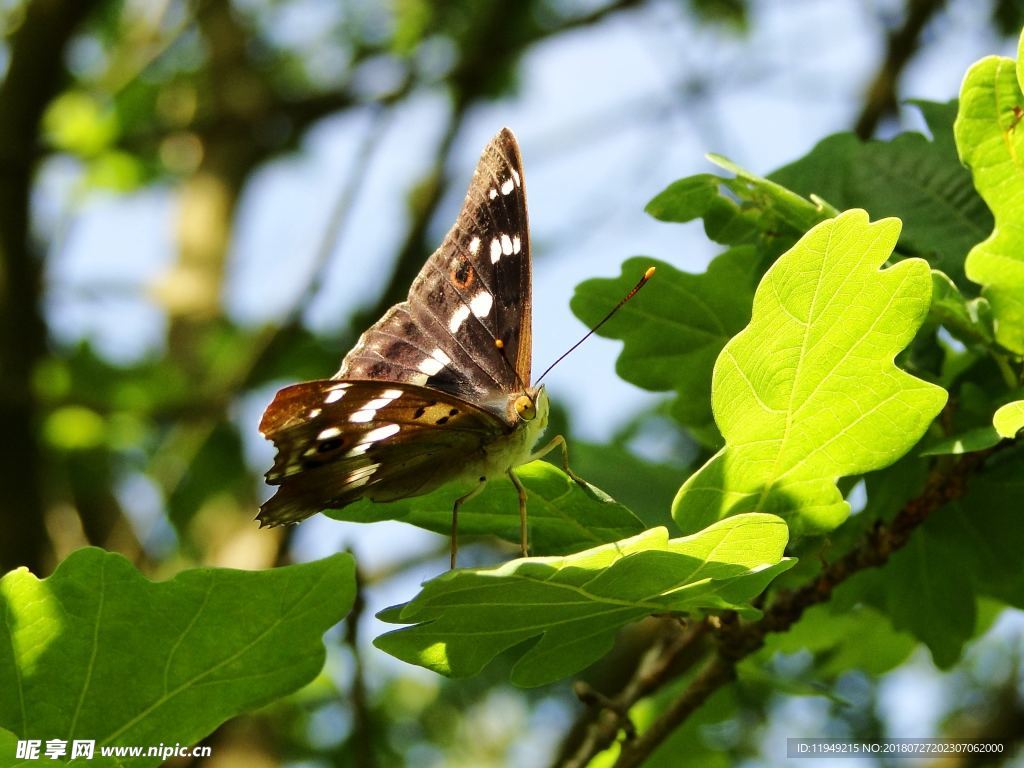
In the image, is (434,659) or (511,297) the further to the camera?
(511,297)

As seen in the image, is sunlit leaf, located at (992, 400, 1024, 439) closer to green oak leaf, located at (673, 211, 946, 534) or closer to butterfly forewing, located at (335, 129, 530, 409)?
green oak leaf, located at (673, 211, 946, 534)

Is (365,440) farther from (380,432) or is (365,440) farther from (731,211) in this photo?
(731,211)

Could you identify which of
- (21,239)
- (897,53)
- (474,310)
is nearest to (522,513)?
(474,310)

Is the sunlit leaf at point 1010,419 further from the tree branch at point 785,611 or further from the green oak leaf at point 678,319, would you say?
the green oak leaf at point 678,319

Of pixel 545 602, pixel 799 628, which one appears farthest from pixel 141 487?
pixel 545 602

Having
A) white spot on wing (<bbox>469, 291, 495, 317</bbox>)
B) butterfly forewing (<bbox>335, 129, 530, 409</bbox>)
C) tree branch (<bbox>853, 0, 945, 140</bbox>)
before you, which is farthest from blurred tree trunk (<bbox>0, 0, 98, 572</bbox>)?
tree branch (<bbox>853, 0, 945, 140</bbox>)

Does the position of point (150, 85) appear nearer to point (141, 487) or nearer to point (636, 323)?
point (141, 487)

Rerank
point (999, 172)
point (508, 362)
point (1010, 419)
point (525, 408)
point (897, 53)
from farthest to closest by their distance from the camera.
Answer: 1. point (897, 53)
2. point (508, 362)
3. point (525, 408)
4. point (999, 172)
5. point (1010, 419)
